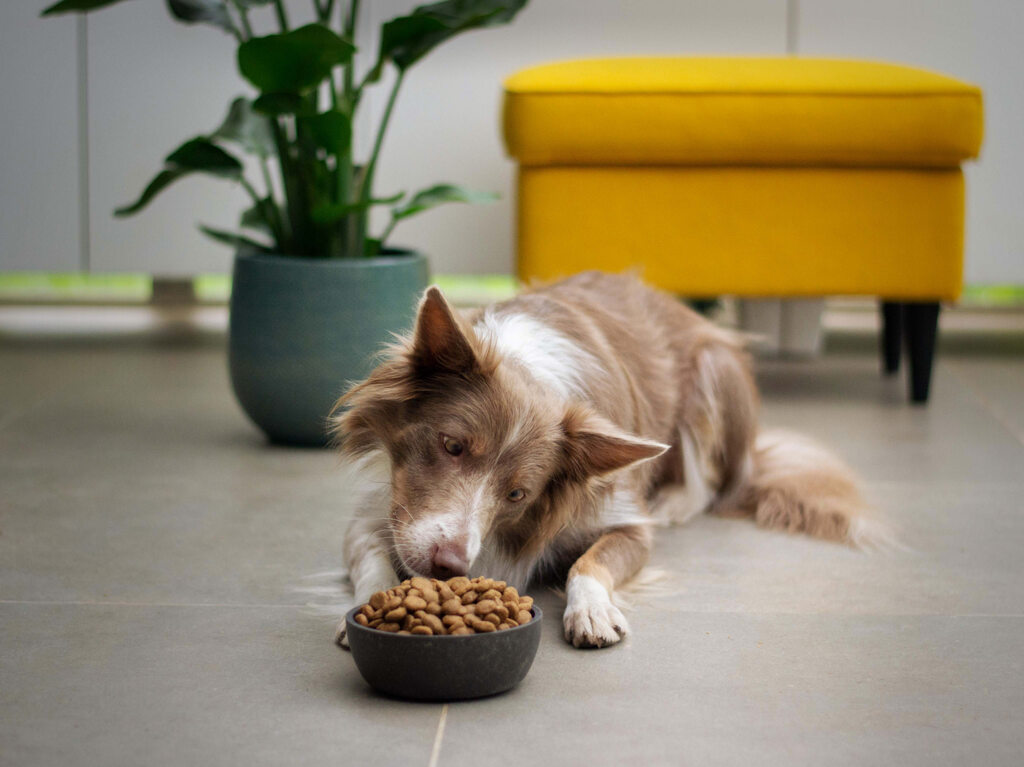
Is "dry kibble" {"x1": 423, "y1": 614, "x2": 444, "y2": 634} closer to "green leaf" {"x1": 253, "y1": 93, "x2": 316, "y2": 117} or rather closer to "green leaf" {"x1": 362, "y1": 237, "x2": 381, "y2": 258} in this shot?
"green leaf" {"x1": 253, "y1": 93, "x2": 316, "y2": 117}

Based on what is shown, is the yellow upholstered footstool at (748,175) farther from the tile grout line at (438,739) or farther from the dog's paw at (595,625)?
the tile grout line at (438,739)

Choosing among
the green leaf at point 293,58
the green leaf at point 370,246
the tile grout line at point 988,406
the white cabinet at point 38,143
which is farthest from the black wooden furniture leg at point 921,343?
the white cabinet at point 38,143

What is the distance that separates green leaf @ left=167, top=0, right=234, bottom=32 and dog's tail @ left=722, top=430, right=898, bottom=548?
177 centimetres

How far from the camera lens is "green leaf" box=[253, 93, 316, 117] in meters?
2.92

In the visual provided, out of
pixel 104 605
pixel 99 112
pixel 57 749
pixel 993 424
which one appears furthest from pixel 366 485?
pixel 99 112

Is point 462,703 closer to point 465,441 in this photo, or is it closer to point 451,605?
point 451,605

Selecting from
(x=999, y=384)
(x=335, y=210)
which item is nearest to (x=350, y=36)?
(x=335, y=210)

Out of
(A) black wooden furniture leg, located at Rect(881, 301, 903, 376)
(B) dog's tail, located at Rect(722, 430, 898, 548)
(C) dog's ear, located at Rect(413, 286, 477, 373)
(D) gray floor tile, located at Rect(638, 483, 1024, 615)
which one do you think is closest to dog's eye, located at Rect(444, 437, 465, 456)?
(C) dog's ear, located at Rect(413, 286, 477, 373)

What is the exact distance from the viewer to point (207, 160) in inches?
123

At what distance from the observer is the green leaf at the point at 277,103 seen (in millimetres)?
2916

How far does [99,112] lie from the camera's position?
4.58 m

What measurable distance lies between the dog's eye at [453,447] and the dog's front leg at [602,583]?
12.6 inches

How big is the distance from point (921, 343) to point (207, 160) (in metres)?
2.28

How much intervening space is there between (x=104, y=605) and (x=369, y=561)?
1.50 feet
